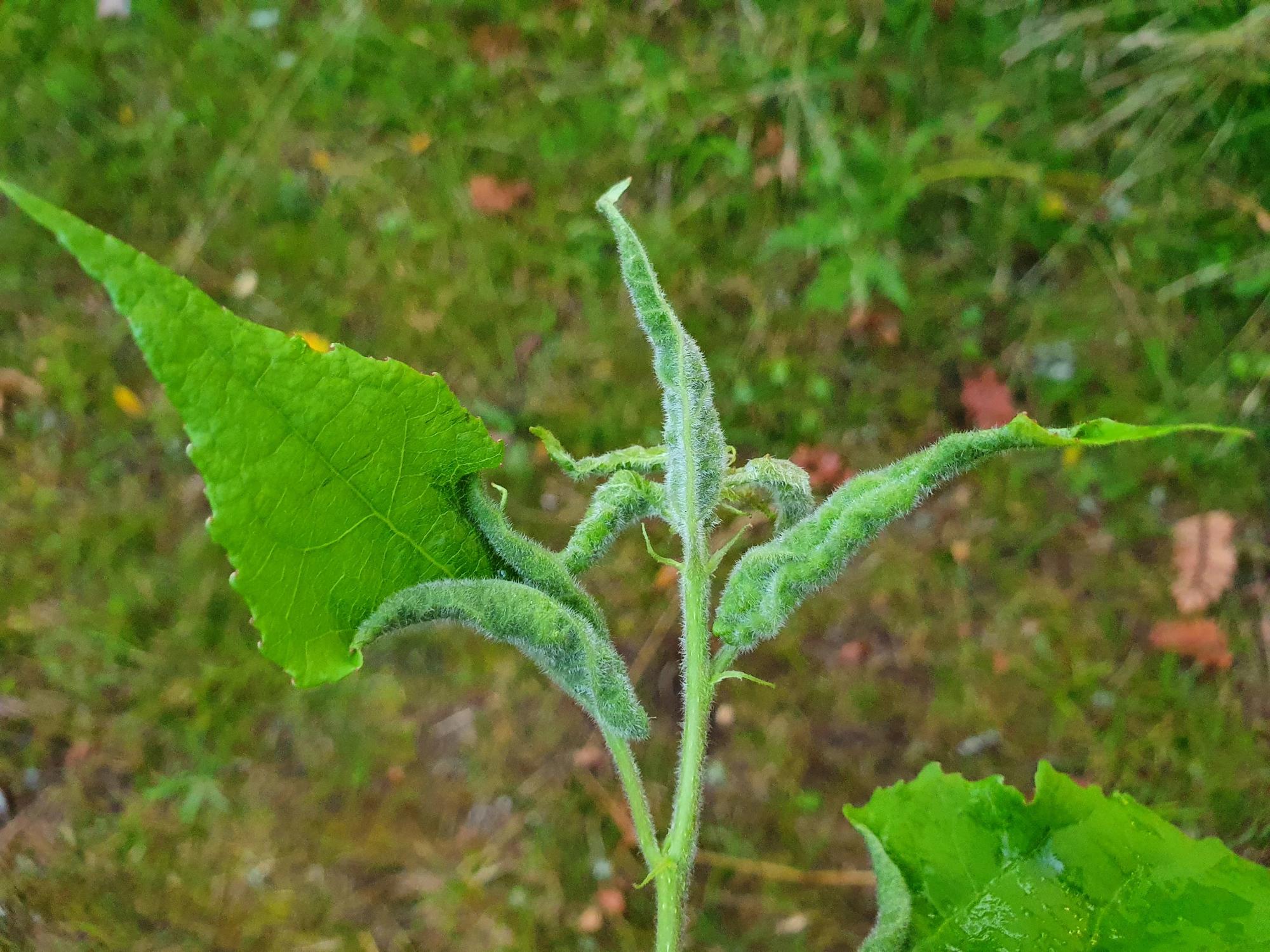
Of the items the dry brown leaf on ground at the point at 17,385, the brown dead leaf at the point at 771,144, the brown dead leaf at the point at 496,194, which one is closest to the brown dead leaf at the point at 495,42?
the brown dead leaf at the point at 496,194

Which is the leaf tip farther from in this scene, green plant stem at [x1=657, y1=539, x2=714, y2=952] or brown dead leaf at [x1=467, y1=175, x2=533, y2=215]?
brown dead leaf at [x1=467, y1=175, x2=533, y2=215]

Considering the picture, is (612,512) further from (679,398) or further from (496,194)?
(496,194)

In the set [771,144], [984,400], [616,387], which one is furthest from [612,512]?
[771,144]

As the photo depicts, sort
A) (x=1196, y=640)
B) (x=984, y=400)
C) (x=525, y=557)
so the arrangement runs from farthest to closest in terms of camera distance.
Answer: (x=984, y=400), (x=1196, y=640), (x=525, y=557)

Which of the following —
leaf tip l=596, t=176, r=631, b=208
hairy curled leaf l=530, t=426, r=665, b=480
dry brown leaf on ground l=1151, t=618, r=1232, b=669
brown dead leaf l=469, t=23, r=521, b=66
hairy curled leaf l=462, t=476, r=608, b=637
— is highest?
brown dead leaf l=469, t=23, r=521, b=66

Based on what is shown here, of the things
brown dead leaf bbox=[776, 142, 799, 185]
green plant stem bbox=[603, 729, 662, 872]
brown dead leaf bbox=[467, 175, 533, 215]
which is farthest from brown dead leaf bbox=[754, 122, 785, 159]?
green plant stem bbox=[603, 729, 662, 872]

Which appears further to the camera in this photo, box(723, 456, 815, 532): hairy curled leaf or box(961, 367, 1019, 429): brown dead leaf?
box(961, 367, 1019, 429): brown dead leaf

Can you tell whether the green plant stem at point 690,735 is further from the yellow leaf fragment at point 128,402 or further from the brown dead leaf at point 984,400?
the yellow leaf fragment at point 128,402
